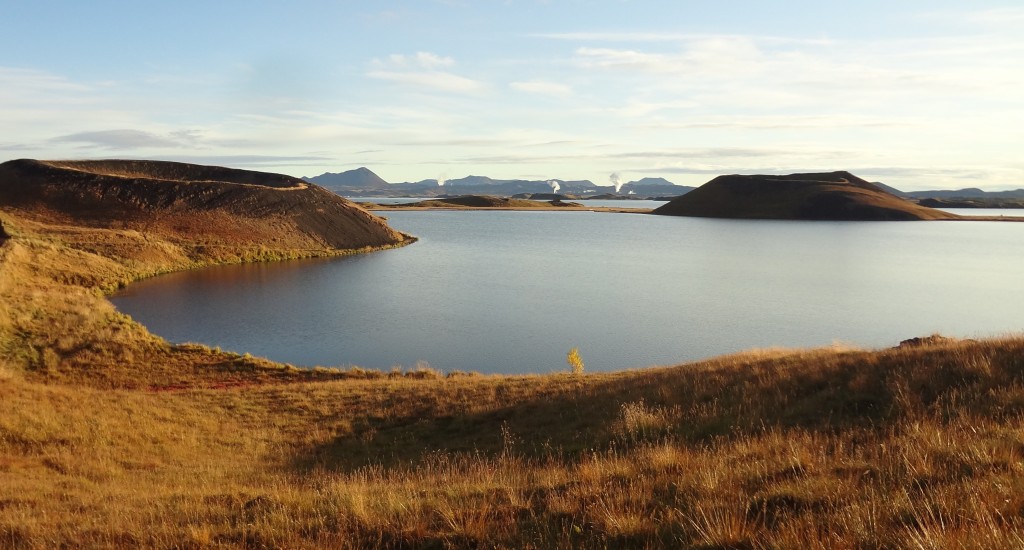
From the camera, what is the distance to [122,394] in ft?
69.1

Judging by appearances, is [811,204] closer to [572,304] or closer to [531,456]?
[572,304]

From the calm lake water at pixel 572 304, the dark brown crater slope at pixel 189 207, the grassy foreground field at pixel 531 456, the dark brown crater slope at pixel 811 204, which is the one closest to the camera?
the grassy foreground field at pixel 531 456

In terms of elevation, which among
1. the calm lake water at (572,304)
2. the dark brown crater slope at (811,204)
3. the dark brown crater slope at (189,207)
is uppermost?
the dark brown crater slope at (811,204)

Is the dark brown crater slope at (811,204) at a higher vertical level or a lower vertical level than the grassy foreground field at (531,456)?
higher

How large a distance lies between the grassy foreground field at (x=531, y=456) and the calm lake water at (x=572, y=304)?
8.10 m

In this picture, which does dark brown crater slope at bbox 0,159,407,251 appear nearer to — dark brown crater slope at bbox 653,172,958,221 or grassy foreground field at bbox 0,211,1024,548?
grassy foreground field at bbox 0,211,1024,548

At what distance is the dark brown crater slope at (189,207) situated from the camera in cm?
7500

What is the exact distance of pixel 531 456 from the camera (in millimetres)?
12688

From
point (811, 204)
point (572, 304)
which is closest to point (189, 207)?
point (572, 304)

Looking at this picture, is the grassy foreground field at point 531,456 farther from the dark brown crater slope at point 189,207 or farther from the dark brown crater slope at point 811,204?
the dark brown crater slope at point 811,204

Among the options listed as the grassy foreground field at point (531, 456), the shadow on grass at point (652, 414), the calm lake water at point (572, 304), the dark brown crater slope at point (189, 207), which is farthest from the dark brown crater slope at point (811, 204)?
the grassy foreground field at point (531, 456)

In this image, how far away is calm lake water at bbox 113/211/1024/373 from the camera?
33062mm

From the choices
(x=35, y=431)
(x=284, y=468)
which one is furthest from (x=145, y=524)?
(x=35, y=431)

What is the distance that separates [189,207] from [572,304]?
6470cm
